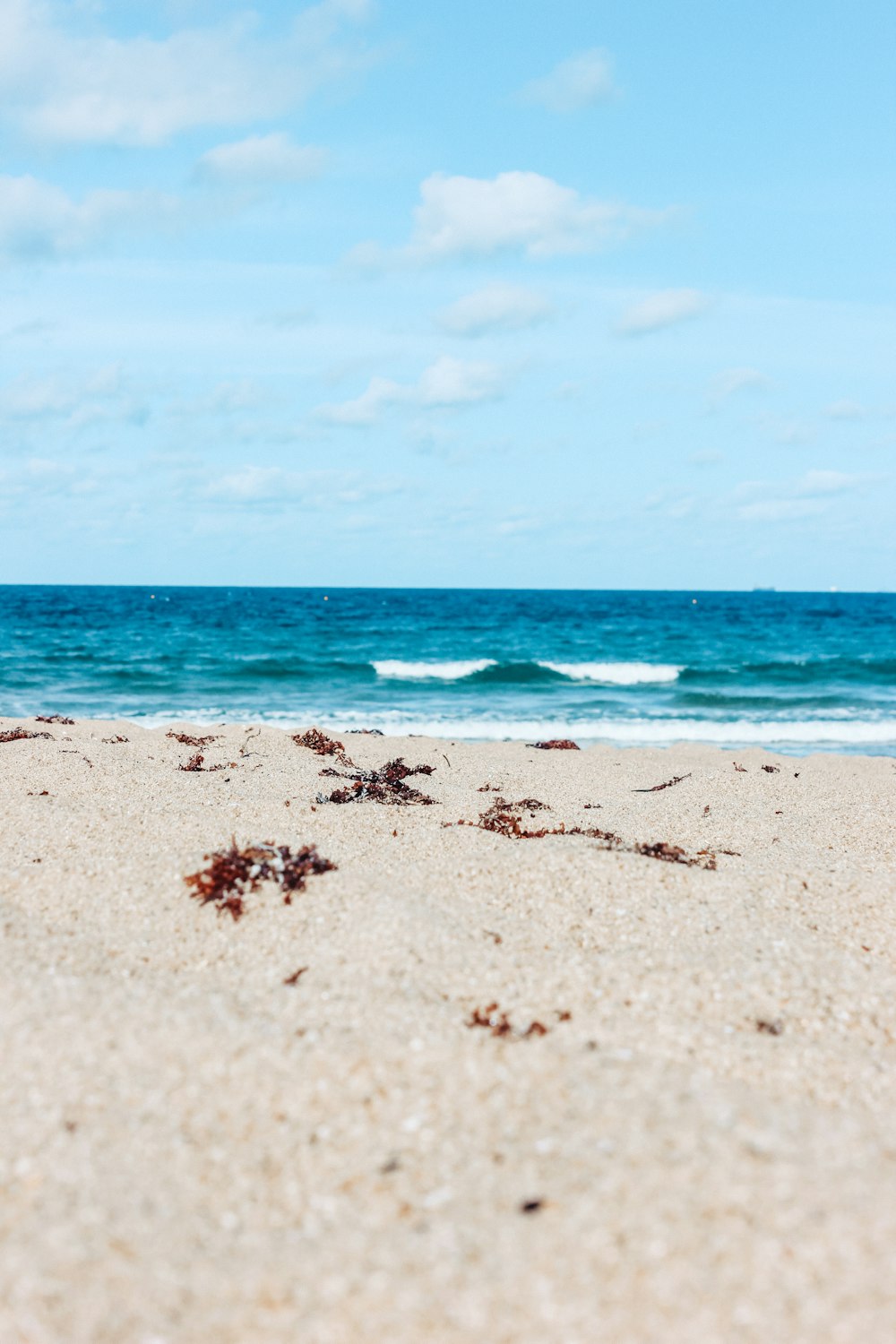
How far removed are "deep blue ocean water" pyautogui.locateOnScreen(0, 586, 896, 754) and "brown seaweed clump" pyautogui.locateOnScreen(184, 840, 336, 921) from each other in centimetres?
1241

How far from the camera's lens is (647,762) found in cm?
1309

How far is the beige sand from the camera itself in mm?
2723

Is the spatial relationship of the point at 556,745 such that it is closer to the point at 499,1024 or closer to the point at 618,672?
the point at 499,1024

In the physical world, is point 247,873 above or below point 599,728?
above

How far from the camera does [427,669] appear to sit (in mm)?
29516

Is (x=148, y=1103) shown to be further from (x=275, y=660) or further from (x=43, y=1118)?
(x=275, y=660)

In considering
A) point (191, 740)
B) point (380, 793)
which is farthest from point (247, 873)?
point (191, 740)

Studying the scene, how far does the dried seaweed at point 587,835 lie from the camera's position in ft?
22.0

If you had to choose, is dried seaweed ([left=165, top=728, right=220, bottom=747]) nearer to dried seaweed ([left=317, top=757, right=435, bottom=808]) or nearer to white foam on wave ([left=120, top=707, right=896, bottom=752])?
dried seaweed ([left=317, top=757, right=435, bottom=808])

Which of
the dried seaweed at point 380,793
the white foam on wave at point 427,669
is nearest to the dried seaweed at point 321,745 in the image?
the dried seaweed at point 380,793

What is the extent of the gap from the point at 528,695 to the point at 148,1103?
2138 centimetres

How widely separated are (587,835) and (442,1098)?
12.9 feet

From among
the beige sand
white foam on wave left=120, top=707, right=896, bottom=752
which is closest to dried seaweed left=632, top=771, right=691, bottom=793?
the beige sand

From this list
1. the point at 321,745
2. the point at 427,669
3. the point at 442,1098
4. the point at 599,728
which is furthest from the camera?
the point at 427,669
